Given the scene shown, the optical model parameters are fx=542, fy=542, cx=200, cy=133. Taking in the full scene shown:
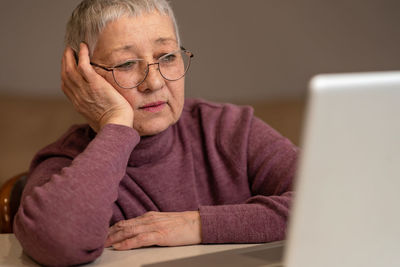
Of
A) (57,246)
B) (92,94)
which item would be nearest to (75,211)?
(57,246)

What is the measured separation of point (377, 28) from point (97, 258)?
1.90 m

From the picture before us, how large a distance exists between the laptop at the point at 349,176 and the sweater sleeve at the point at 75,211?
0.49 m

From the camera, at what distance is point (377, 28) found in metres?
2.54

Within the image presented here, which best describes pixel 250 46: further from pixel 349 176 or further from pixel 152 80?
pixel 349 176

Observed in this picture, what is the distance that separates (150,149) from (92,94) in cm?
23

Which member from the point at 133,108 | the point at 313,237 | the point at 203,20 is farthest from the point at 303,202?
the point at 203,20

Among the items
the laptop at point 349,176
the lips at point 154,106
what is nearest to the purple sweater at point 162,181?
the lips at point 154,106

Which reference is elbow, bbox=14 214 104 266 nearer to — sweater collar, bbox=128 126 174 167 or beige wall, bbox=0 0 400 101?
sweater collar, bbox=128 126 174 167

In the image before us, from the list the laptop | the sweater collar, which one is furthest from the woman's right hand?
the laptop

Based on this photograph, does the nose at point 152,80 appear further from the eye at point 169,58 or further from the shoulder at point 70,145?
the shoulder at point 70,145

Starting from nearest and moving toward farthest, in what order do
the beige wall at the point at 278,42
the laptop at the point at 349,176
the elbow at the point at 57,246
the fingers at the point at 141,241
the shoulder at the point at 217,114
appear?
the laptop at the point at 349,176 < the elbow at the point at 57,246 < the fingers at the point at 141,241 < the shoulder at the point at 217,114 < the beige wall at the point at 278,42


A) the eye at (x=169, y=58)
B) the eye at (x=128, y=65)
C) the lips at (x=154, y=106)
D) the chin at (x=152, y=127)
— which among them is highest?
the eye at (x=169, y=58)

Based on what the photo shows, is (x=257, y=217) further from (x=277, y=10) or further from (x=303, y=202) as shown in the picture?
(x=277, y=10)

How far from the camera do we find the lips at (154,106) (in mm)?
1424
